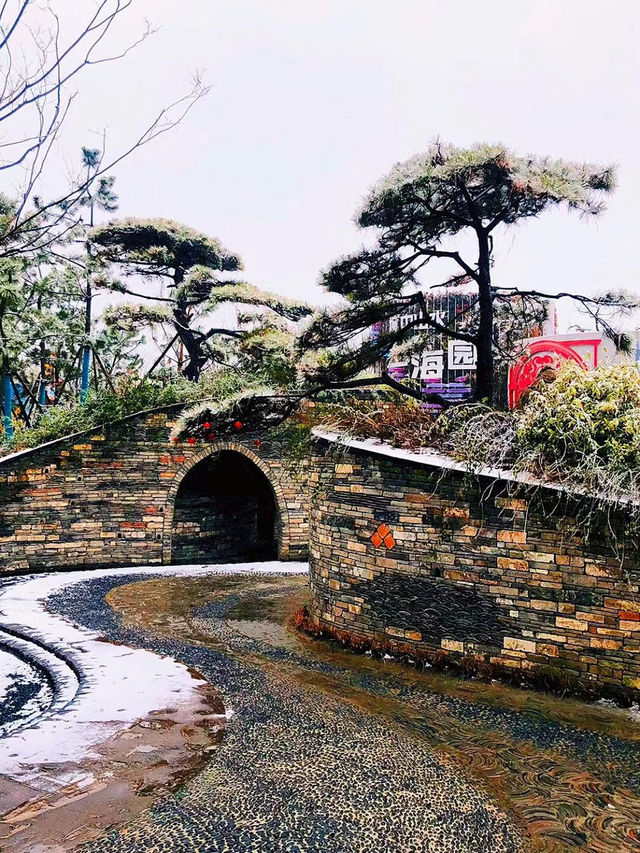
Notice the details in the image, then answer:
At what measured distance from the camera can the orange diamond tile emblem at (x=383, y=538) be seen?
21.0ft

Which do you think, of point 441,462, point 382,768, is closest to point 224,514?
point 441,462

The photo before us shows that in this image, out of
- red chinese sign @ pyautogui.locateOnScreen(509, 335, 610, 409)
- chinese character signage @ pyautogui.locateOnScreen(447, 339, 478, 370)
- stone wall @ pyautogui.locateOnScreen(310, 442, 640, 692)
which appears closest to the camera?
stone wall @ pyautogui.locateOnScreen(310, 442, 640, 692)

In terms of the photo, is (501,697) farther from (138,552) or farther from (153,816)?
(138,552)

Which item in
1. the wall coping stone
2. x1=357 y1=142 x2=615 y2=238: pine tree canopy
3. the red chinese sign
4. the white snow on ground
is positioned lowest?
the white snow on ground

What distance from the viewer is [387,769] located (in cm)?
414

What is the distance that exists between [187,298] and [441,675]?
11.0m

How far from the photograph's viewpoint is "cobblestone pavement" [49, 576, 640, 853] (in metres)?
3.40

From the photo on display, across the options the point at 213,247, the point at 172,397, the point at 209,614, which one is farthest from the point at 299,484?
the point at 213,247

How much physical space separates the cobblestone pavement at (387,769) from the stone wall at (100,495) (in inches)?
210

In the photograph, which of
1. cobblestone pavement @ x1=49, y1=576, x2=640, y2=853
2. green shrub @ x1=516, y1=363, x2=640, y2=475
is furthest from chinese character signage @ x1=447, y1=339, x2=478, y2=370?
cobblestone pavement @ x1=49, y1=576, x2=640, y2=853

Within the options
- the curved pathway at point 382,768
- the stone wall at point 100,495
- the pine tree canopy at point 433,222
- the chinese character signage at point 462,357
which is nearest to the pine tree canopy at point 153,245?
the stone wall at point 100,495

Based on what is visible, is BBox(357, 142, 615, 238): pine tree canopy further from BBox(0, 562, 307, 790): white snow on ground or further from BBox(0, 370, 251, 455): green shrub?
BBox(0, 562, 307, 790): white snow on ground

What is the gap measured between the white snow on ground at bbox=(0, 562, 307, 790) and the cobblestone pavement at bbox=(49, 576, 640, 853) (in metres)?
0.46

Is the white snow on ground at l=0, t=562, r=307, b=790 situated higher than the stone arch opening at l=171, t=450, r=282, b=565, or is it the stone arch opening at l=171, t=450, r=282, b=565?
the stone arch opening at l=171, t=450, r=282, b=565
